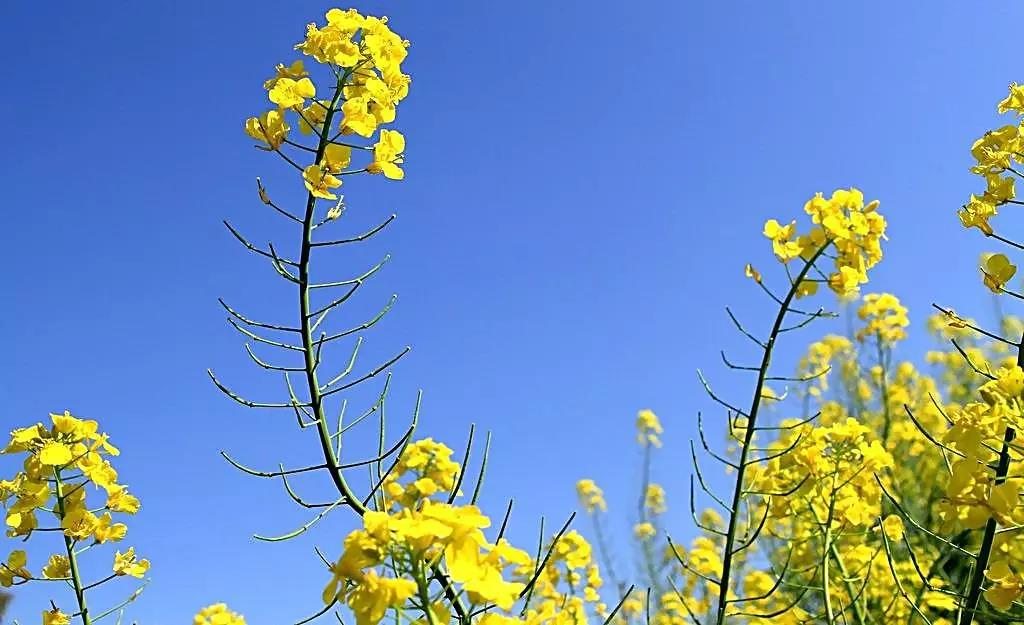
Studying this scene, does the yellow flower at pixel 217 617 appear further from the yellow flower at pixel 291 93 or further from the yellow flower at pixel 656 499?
the yellow flower at pixel 656 499

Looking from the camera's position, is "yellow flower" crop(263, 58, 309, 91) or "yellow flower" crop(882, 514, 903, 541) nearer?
"yellow flower" crop(263, 58, 309, 91)

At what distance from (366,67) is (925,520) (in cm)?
681

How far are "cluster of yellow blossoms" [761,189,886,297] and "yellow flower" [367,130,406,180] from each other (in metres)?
1.44

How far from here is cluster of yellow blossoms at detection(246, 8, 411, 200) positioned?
2.26 meters

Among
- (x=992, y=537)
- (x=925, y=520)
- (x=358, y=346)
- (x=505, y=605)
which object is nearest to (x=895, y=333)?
(x=925, y=520)

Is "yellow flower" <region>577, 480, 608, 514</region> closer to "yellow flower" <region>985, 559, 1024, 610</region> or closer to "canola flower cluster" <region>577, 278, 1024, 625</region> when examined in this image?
"canola flower cluster" <region>577, 278, 1024, 625</region>

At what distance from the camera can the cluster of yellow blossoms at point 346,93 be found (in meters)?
2.26

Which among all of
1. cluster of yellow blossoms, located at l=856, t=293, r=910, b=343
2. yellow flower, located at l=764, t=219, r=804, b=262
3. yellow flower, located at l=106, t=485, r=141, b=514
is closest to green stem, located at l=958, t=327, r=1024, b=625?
yellow flower, located at l=764, t=219, r=804, b=262

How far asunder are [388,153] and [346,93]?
195 millimetres

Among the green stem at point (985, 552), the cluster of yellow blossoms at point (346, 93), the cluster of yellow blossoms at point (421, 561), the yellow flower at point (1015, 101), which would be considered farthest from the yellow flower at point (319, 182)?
the yellow flower at point (1015, 101)

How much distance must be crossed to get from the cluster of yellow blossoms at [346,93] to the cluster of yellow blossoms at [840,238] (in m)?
1.49

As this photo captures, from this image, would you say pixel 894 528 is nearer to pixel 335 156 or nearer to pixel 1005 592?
pixel 1005 592

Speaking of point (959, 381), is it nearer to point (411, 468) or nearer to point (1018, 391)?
point (1018, 391)

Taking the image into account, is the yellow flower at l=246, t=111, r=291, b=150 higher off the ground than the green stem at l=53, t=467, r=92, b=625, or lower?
higher
